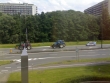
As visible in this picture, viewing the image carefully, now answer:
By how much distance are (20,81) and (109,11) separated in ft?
4.03

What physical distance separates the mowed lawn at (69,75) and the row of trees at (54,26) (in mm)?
361

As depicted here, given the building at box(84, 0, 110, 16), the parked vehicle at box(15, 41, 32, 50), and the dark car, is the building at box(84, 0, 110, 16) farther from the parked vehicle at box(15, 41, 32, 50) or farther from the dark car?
the parked vehicle at box(15, 41, 32, 50)

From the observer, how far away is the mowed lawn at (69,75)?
1687mm

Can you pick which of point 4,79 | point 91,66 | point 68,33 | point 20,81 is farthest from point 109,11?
point 4,79

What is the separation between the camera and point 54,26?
1.76 meters

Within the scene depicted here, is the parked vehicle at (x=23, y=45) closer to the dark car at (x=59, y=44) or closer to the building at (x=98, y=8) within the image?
the dark car at (x=59, y=44)

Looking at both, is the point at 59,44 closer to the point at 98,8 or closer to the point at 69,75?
the point at 69,75

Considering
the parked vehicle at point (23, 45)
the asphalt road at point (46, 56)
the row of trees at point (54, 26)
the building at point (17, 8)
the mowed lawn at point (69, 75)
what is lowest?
the mowed lawn at point (69, 75)

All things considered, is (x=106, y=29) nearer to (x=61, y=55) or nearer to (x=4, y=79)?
(x=61, y=55)

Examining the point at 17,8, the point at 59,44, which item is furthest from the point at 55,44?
the point at 17,8

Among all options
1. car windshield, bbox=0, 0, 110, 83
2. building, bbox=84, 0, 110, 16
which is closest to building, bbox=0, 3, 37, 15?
car windshield, bbox=0, 0, 110, 83

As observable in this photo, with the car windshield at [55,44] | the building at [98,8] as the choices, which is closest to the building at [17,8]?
the car windshield at [55,44]

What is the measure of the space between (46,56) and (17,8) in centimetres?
Answer: 65

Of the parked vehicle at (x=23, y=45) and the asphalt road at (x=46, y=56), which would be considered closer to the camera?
the parked vehicle at (x=23, y=45)
